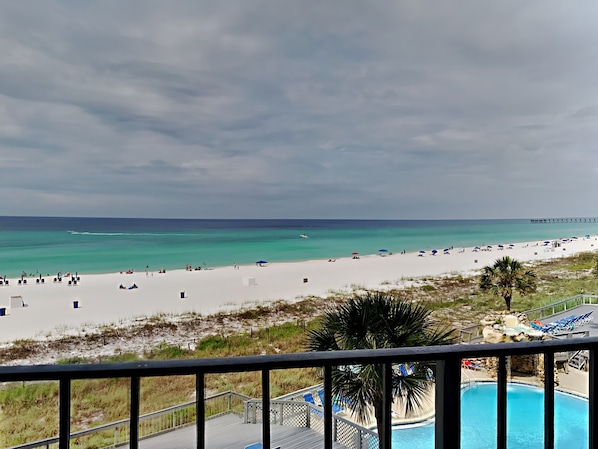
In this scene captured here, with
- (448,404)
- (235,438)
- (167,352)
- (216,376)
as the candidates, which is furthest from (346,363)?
(167,352)

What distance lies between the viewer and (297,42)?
773 centimetres

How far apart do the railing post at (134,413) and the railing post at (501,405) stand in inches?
33.7

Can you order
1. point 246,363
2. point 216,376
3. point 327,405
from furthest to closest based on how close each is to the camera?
point 216,376 < point 327,405 < point 246,363

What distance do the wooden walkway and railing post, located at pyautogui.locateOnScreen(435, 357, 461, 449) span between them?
Answer: 3258 mm

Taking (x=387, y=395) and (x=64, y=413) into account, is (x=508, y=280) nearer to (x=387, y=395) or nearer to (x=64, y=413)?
(x=387, y=395)

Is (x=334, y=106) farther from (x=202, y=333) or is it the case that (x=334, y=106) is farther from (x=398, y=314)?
(x=398, y=314)

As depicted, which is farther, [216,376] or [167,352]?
[167,352]

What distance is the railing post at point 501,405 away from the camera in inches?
35.4

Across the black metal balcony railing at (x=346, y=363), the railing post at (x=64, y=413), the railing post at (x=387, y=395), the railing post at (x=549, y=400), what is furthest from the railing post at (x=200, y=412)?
the railing post at (x=549, y=400)

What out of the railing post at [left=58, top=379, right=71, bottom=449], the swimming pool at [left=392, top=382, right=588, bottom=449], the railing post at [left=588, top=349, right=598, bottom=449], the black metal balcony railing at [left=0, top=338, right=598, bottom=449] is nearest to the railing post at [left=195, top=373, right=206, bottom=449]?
the black metal balcony railing at [left=0, top=338, right=598, bottom=449]

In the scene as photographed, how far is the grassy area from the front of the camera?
15.3ft

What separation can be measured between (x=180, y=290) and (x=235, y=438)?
10.8 metres

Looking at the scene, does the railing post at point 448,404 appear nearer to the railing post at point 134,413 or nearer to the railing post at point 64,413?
the railing post at point 134,413

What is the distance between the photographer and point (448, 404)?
87 cm
